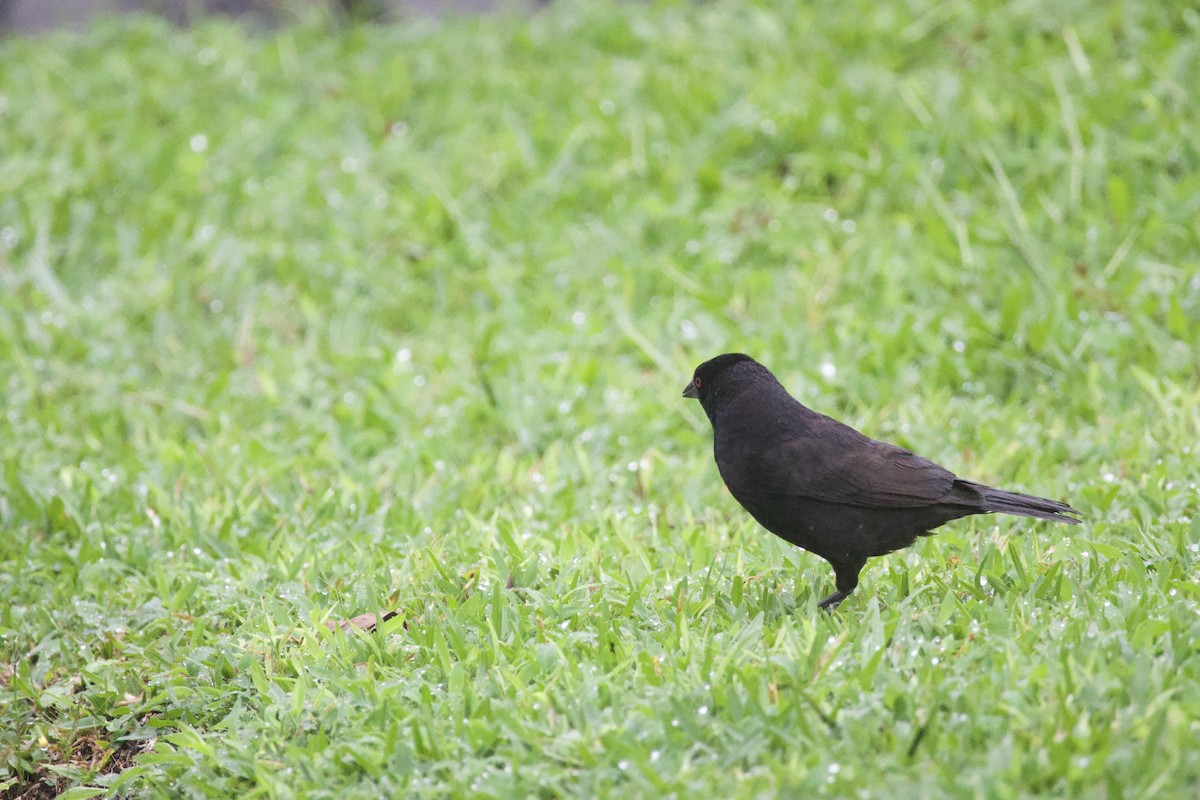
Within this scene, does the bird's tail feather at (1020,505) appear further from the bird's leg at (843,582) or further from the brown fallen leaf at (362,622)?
the brown fallen leaf at (362,622)

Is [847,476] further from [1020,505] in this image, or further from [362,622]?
[362,622]

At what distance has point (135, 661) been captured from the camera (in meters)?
3.88

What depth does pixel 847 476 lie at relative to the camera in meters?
3.65

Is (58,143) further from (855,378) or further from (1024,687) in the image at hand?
(1024,687)

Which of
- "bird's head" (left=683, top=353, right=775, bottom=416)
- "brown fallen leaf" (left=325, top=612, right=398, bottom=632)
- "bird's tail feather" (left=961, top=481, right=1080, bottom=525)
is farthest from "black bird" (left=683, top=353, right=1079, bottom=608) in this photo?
"brown fallen leaf" (left=325, top=612, right=398, bottom=632)

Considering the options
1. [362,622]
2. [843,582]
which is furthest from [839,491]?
[362,622]

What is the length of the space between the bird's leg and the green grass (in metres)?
0.11

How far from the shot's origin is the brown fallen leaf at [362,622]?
3762mm

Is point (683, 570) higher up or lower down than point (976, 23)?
lower down

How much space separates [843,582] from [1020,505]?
0.56 m

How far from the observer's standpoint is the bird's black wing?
3605 mm

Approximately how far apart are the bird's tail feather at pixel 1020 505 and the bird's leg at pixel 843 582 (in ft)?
1.34

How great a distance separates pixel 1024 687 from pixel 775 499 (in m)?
0.94

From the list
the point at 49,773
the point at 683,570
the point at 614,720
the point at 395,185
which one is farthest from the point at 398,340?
the point at 614,720
